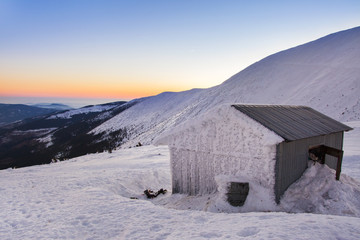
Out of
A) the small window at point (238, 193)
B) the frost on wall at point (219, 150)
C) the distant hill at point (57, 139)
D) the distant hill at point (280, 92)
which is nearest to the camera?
the frost on wall at point (219, 150)

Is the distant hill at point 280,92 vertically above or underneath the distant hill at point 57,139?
above

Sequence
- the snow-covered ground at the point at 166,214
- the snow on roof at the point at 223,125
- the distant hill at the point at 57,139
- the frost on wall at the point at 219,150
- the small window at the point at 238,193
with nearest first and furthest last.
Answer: the snow-covered ground at the point at 166,214, the snow on roof at the point at 223,125, the frost on wall at the point at 219,150, the small window at the point at 238,193, the distant hill at the point at 57,139

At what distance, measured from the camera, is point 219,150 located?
9.53m

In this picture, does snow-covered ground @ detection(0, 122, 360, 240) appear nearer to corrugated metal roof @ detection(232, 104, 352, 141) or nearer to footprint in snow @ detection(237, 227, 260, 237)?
footprint in snow @ detection(237, 227, 260, 237)

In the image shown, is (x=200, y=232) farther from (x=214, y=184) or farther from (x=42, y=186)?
(x=42, y=186)

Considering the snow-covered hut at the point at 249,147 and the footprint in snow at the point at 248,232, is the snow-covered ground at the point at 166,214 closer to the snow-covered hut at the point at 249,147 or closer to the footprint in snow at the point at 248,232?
the footprint in snow at the point at 248,232

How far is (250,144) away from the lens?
8602mm

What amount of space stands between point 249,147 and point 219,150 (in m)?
1.29

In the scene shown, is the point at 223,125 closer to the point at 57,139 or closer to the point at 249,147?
the point at 249,147

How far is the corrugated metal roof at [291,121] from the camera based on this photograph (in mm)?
8523

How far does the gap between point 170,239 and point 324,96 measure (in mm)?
39265

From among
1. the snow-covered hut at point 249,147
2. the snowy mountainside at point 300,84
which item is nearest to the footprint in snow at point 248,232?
the snow-covered hut at point 249,147

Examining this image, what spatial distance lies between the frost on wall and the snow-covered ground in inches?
32.6

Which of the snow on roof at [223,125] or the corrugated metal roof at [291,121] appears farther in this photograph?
the corrugated metal roof at [291,121]
